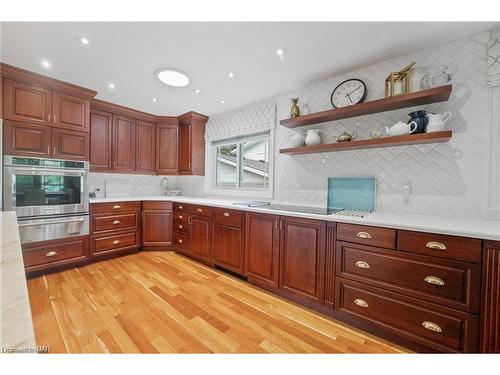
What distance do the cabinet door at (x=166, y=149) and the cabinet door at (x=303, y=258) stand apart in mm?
2595

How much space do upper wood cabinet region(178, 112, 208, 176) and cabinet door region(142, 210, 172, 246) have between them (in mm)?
857

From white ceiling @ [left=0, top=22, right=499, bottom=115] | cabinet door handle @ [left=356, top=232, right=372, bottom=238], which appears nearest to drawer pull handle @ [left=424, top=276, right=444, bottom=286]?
cabinet door handle @ [left=356, top=232, right=372, bottom=238]

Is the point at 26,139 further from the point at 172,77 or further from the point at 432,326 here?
the point at 432,326

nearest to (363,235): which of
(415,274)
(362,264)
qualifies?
(362,264)

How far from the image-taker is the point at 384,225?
1.52m

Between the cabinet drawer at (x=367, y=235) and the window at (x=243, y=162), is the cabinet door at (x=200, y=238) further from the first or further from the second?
the cabinet drawer at (x=367, y=235)

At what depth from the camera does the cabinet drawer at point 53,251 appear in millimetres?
2381

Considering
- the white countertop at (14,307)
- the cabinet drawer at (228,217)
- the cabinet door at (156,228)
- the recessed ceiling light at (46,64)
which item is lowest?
the cabinet door at (156,228)

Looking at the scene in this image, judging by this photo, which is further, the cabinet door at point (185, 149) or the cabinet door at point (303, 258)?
the cabinet door at point (185, 149)

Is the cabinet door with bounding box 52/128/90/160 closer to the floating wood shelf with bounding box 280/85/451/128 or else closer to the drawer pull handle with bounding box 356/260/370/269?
the floating wood shelf with bounding box 280/85/451/128

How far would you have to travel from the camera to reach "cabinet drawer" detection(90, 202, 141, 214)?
288cm

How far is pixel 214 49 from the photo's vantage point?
6.34 feet

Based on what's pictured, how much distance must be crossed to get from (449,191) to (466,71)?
97 cm

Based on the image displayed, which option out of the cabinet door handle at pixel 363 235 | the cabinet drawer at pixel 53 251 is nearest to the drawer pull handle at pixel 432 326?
the cabinet door handle at pixel 363 235
